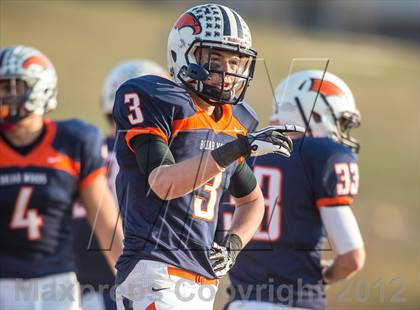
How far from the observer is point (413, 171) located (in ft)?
67.5

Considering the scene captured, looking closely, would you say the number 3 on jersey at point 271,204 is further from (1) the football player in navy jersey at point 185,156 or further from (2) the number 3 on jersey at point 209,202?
(2) the number 3 on jersey at point 209,202

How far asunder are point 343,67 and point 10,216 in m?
21.7

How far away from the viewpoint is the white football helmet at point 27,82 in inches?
204

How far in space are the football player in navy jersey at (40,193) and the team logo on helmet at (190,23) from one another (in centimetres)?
125

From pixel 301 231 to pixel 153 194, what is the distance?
1394 mm

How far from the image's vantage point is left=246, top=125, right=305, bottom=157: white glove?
145 inches

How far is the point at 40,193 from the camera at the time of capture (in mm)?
5051

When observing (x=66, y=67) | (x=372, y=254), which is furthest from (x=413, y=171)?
(x=66, y=67)

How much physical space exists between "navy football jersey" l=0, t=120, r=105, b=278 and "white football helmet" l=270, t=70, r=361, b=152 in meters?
1.13

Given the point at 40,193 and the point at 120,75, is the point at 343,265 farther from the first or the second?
the point at 120,75

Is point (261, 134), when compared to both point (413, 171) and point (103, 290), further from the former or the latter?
point (413, 171)

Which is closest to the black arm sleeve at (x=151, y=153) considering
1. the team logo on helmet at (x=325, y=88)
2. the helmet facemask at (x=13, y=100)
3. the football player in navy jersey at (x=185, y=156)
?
the football player in navy jersey at (x=185, y=156)

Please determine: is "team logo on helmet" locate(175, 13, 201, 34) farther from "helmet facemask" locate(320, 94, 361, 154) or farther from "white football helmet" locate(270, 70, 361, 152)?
"helmet facemask" locate(320, 94, 361, 154)

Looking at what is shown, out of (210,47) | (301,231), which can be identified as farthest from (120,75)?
(210,47)
